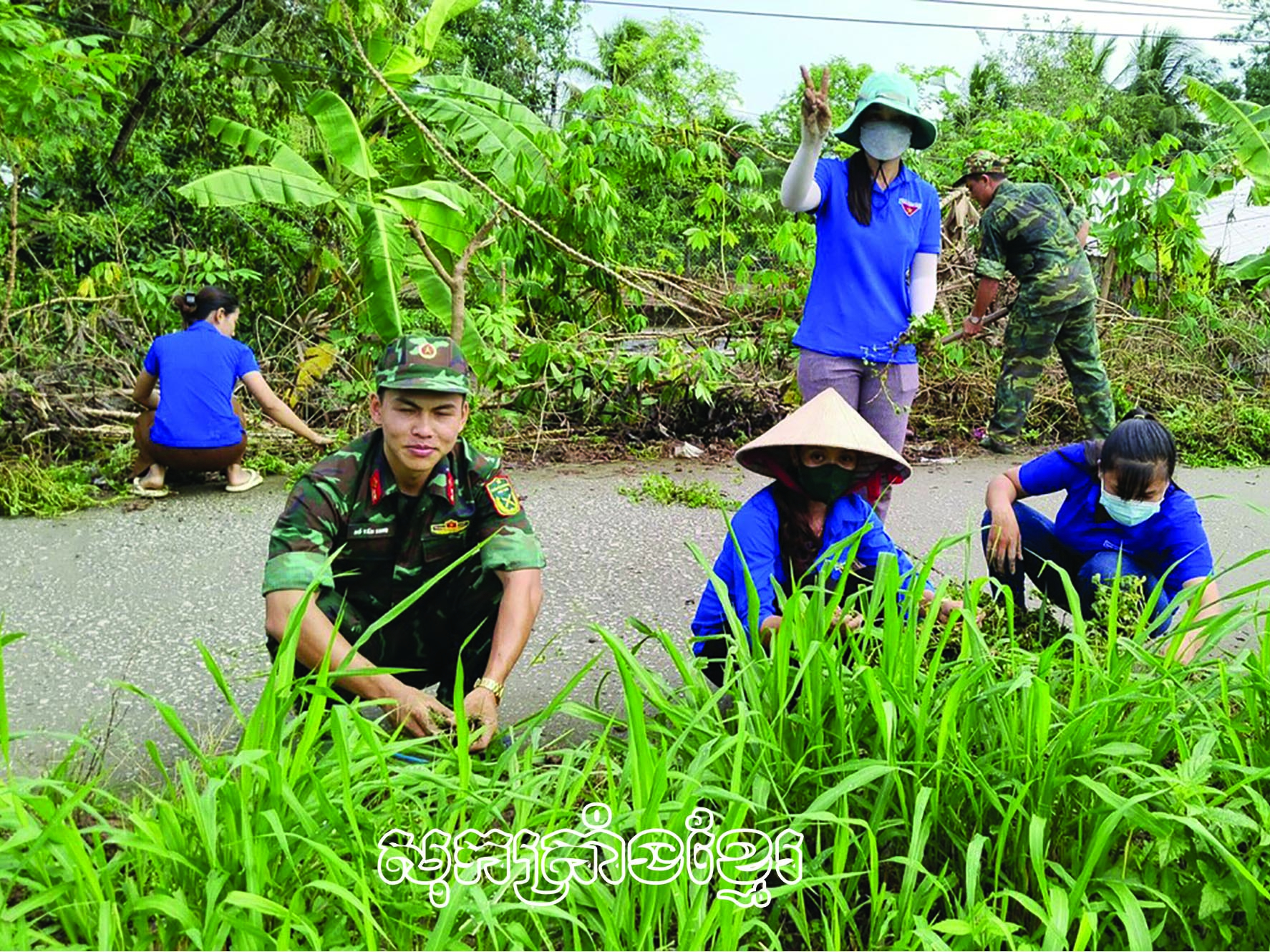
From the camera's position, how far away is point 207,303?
17.3ft

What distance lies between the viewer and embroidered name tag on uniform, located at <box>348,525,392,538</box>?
8.06 ft

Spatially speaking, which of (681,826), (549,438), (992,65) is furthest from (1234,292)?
(992,65)

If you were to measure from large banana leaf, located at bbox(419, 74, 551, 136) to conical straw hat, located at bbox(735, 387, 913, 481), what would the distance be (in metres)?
4.65

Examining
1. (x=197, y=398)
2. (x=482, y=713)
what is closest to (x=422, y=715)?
(x=482, y=713)

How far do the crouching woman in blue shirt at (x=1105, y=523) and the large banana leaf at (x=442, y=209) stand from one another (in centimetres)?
383

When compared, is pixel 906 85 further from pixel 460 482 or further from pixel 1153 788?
pixel 1153 788

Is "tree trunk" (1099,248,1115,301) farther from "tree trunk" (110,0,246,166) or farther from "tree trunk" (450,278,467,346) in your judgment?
"tree trunk" (110,0,246,166)

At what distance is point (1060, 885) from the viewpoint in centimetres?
174

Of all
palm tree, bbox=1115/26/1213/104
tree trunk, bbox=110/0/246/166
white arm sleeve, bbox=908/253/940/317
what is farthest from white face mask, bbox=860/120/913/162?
palm tree, bbox=1115/26/1213/104

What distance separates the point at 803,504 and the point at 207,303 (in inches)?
153

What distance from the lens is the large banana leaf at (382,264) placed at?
5.82 m

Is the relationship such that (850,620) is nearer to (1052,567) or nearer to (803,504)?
(803,504)

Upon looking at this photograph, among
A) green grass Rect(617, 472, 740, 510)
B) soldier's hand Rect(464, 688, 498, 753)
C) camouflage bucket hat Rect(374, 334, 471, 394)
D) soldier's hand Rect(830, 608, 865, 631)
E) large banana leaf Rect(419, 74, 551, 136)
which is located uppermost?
large banana leaf Rect(419, 74, 551, 136)

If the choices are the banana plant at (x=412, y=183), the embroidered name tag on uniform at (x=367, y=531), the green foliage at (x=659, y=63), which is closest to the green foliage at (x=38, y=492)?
the banana plant at (x=412, y=183)
